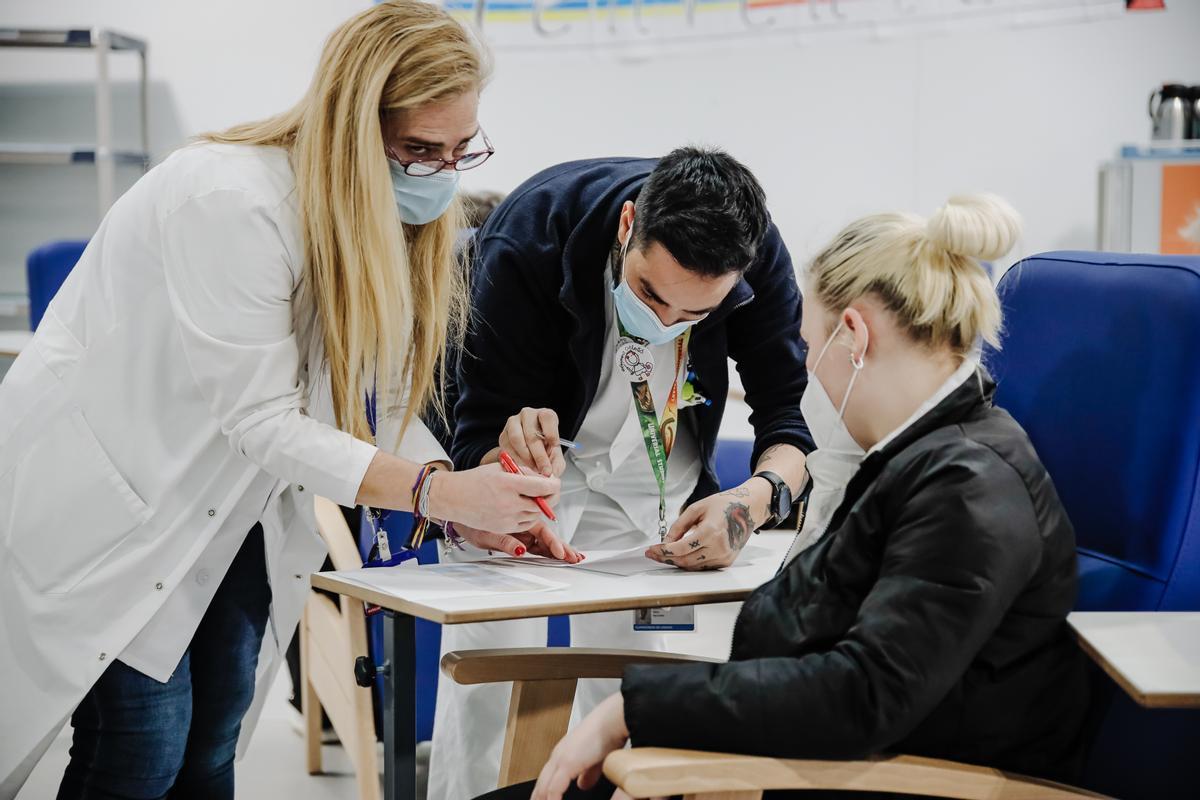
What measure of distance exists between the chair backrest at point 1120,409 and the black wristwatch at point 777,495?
42 centimetres

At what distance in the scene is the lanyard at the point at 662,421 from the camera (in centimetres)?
187

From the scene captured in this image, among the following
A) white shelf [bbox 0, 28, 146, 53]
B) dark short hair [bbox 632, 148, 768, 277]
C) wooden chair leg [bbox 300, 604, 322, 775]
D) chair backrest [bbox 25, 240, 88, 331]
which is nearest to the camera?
dark short hair [bbox 632, 148, 768, 277]

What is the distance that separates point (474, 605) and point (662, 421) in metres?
0.63

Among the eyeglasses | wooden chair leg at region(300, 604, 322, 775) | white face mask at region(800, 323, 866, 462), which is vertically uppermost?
the eyeglasses

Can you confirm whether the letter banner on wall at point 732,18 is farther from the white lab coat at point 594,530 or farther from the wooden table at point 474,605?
the wooden table at point 474,605

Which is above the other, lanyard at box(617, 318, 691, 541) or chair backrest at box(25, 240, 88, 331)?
chair backrest at box(25, 240, 88, 331)

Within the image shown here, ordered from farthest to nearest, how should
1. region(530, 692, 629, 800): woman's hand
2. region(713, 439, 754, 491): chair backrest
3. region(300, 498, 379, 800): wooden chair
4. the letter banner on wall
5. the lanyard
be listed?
the letter banner on wall → region(713, 439, 754, 491): chair backrest → region(300, 498, 379, 800): wooden chair → the lanyard → region(530, 692, 629, 800): woman's hand

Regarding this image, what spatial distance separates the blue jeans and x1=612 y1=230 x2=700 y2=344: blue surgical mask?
0.63 m

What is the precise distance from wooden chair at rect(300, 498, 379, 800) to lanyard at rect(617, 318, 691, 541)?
0.63m

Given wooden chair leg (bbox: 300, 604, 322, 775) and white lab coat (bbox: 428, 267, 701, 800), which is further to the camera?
wooden chair leg (bbox: 300, 604, 322, 775)

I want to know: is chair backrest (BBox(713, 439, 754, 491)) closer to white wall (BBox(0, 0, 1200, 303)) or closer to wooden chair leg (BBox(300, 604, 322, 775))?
wooden chair leg (BBox(300, 604, 322, 775))

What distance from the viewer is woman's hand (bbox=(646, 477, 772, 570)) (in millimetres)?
1617

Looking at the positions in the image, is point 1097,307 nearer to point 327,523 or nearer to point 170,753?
point 170,753

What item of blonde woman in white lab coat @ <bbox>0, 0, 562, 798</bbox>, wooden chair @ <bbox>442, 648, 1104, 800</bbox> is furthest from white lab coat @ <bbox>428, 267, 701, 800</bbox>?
wooden chair @ <bbox>442, 648, 1104, 800</bbox>
